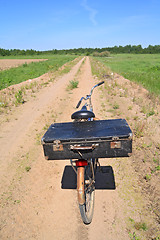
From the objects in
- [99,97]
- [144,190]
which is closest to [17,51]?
[99,97]

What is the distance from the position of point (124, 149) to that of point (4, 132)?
18.0 ft

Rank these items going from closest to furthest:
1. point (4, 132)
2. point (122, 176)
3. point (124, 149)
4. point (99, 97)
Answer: point (124, 149) < point (122, 176) < point (4, 132) < point (99, 97)

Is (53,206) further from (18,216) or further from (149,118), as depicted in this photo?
(149,118)

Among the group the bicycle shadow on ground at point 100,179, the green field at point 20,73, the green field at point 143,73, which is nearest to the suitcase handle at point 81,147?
the bicycle shadow on ground at point 100,179

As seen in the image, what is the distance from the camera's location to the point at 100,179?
4.03 metres

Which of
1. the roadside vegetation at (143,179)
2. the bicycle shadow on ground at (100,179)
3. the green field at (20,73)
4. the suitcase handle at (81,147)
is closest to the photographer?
the suitcase handle at (81,147)

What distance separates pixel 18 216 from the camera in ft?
10.5

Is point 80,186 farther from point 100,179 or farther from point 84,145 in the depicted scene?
point 100,179

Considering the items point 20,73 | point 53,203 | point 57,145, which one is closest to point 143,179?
point 53,203

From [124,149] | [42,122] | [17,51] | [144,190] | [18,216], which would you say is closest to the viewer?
[124,149]

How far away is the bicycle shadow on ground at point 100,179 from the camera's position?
12.5 feet

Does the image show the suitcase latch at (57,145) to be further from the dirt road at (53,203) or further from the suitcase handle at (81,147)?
the dirt road at (53,203)

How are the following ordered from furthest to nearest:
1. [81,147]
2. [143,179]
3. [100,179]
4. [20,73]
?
[20,73] → [100,179] → [143,179] → [81,147]

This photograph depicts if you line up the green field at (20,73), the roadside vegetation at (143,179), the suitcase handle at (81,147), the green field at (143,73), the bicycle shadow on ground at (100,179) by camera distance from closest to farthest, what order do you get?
the suitcase handle at (81,147)
the roadside vegetation at (143,179)
the bicycle shadow on ground at (100,179)
the green field at (143,73)
the green field at (20,73)
